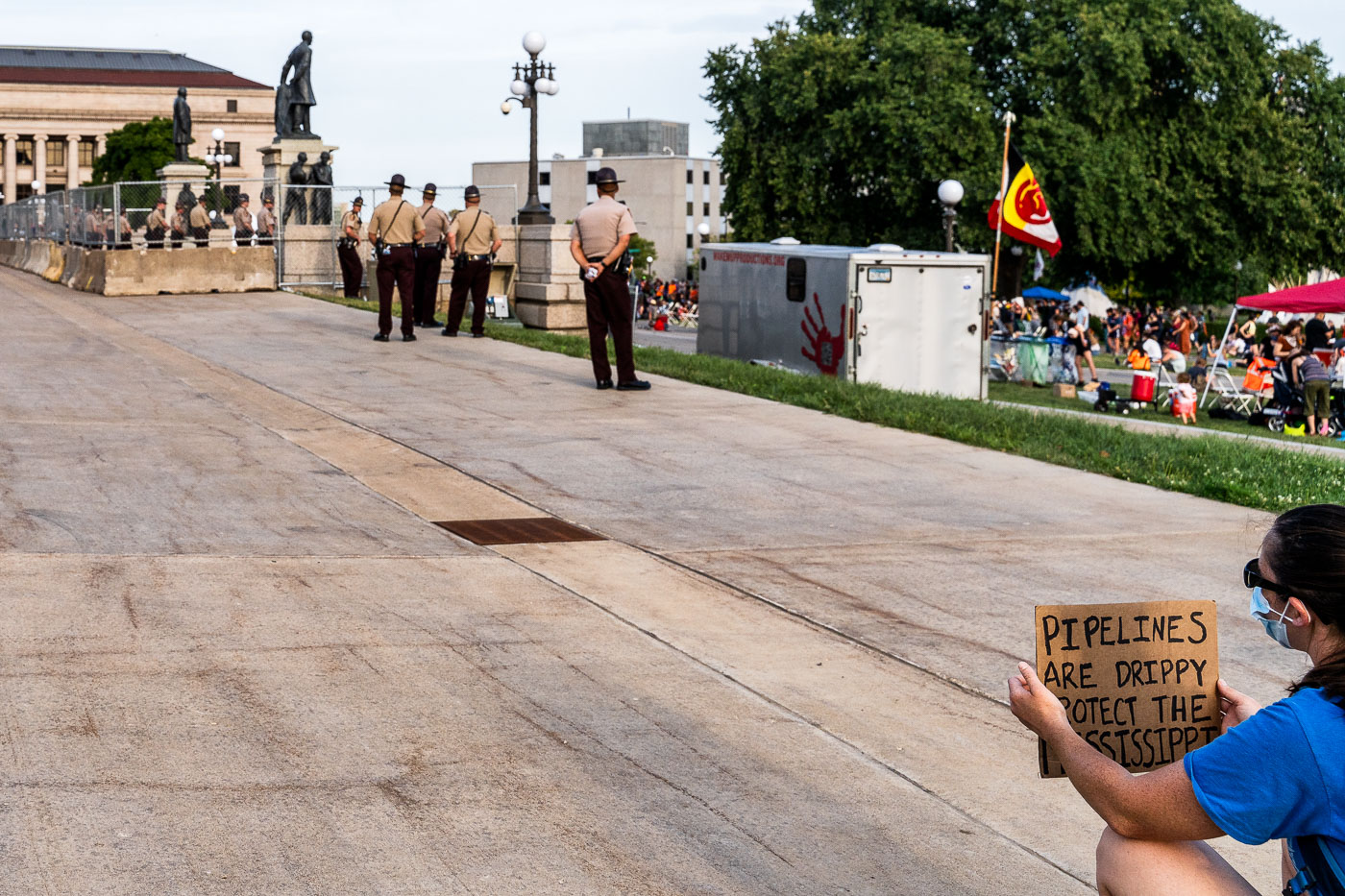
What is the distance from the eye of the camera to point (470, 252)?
65.0 feet

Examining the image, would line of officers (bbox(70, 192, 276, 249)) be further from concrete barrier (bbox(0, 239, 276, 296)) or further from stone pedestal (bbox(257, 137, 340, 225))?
stone pedestal (bbox(257, 137, 340, 225))

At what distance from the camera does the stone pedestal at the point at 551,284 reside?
23.3 meters

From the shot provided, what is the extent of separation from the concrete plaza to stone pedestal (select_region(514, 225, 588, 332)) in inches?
438

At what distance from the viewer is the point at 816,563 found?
7863 millimetres

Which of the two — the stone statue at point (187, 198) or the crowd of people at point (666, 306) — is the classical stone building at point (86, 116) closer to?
the crowd of people at point (666, 306)

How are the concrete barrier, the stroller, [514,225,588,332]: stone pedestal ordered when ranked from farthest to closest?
the concrete barrier, [514,225,588,332]: stone pedestal, the stroller

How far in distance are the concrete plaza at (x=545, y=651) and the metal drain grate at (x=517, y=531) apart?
165 millimetres

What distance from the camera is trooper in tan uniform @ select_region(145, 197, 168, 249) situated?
27016mm

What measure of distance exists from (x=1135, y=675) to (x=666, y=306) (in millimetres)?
59814

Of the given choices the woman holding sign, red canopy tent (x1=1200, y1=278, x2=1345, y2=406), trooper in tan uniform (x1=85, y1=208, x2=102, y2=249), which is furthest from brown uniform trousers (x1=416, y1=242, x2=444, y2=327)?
the woman holding sign

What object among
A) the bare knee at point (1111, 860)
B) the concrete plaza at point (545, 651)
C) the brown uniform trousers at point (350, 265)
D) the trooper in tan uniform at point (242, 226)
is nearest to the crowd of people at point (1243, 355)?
the concrete plaza at point (545, 651)

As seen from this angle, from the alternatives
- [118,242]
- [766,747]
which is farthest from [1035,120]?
[766,747]

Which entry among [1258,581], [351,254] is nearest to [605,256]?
[1258,581]

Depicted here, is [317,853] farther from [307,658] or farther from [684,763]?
[307,658]
